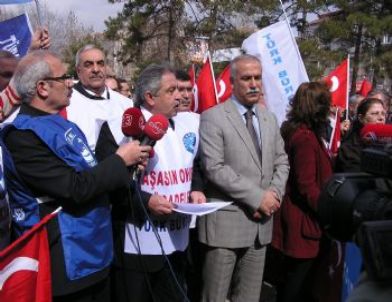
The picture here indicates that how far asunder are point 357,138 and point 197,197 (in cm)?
139

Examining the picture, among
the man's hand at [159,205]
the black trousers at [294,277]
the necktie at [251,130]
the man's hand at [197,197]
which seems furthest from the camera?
the black trousers at [294,277]

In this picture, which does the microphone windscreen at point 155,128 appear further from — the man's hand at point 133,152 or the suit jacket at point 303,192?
the suit jacket at point 303,192

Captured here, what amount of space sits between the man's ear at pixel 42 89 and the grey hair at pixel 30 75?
0.05 ft

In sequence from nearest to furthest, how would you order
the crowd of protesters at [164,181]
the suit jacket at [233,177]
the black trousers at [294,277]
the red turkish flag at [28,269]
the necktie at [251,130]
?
the red turkish flag at [28,269] → the crowd of protesters at [164,181] → the suit jacket at [233,177] → the necktie at [251,130] → the black trousers at [294,277]

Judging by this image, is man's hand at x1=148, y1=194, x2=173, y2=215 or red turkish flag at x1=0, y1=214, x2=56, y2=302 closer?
red turkish flag at x1=0, y1=214, x2=56, y2=302

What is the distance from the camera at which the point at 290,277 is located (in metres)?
3.83

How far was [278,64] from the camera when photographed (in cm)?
539

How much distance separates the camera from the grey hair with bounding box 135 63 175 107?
3051 millimetres

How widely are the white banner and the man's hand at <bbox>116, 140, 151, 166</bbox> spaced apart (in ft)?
9.20

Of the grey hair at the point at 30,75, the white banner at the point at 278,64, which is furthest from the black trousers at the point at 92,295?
the white banner at the point at 278,64

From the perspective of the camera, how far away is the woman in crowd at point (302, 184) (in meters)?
3.66

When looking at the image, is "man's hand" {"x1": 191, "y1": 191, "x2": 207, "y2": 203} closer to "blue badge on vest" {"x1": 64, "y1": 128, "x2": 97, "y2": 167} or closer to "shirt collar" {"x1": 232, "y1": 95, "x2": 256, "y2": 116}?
"shirt collar" {"x1": 232, "y1": 95, "x2": 256, "y2": 116}

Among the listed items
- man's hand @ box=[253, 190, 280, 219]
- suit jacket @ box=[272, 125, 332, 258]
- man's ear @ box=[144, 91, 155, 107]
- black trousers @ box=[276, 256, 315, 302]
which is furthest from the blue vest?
black trousers @ box=[276, 256, 315, 302]

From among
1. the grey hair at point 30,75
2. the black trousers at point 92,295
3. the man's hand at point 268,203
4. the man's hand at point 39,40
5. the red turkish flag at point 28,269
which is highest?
the man's hand at point 39,40
